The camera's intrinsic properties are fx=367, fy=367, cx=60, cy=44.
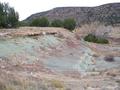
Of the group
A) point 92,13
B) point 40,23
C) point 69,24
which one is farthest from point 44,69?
point 92,13

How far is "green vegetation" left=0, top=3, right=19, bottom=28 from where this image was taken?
41.9 metres

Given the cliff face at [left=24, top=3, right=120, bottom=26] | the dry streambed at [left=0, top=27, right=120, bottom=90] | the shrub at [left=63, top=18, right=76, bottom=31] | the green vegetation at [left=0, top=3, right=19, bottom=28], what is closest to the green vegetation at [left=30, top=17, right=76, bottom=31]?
the shrub at [left=63, top=18, right=76, bottom=31]

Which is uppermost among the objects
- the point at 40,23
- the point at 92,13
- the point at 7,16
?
the point at 7,16

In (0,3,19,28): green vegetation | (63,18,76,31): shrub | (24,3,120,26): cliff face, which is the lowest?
(24,3,120,26): cliff face

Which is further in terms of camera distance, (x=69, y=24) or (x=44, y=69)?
(x=69, y=24)

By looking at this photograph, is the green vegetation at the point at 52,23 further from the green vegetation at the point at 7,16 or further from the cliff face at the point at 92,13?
the cliff face at the point at 92,13

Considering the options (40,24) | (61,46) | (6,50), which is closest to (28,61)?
(6,50)

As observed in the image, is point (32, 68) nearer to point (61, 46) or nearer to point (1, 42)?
point (1, 42)

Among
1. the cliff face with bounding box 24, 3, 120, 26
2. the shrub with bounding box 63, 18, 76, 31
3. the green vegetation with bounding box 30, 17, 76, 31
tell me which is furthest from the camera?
the cliff face with bounding box 24, 3, 120, 26

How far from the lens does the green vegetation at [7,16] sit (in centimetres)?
4194

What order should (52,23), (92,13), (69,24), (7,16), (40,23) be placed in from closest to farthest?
1. (7,16)
2. (40,23)
3. (52,23)
4. (69,24)
5. (92,13)

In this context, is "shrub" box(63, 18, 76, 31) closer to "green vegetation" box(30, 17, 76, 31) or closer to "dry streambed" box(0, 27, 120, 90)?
"green vegetation" box(30, 17, 76, 31)

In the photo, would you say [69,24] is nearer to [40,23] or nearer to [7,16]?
[40,23]

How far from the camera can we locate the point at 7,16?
43.2 meters
